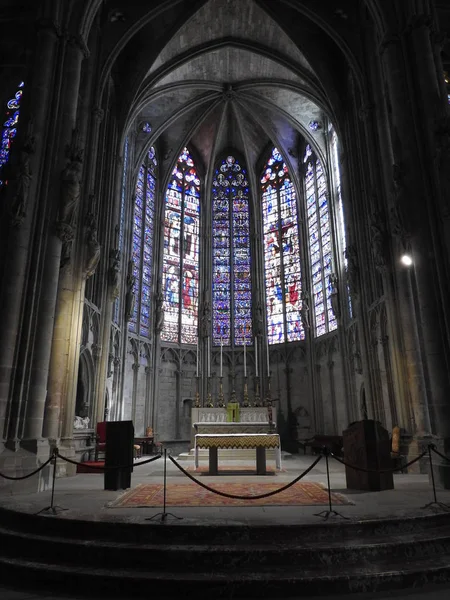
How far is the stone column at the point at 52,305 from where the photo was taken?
920cm

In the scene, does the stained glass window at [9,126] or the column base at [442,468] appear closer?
the column base at [442,468]

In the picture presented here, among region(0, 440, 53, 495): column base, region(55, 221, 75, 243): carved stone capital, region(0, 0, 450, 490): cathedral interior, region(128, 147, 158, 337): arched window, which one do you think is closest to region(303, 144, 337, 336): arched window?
region(0, 0, 450, 490): cathedral interior

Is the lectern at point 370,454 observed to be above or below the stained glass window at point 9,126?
below

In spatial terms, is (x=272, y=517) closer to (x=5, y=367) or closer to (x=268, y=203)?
(x=5, y=367)

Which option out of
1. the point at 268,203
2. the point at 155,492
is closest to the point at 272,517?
the point at 155,492

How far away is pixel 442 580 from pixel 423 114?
9.76 metres

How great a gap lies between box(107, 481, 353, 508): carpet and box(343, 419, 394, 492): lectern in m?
0.78

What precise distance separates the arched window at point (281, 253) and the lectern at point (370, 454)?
14598 millimetres

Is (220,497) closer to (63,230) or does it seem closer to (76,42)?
(63,230)

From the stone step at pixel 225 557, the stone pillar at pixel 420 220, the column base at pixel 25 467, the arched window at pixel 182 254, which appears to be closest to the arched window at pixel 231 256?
the arched window at pixel 182 254

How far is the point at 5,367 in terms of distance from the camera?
349 inches

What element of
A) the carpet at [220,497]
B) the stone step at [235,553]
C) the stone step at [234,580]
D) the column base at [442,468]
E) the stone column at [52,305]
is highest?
the stone column at [52,305]

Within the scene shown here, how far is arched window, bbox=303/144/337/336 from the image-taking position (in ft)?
69.8

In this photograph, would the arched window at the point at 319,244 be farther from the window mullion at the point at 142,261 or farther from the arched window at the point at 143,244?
the window mullion at the point at 142,261
